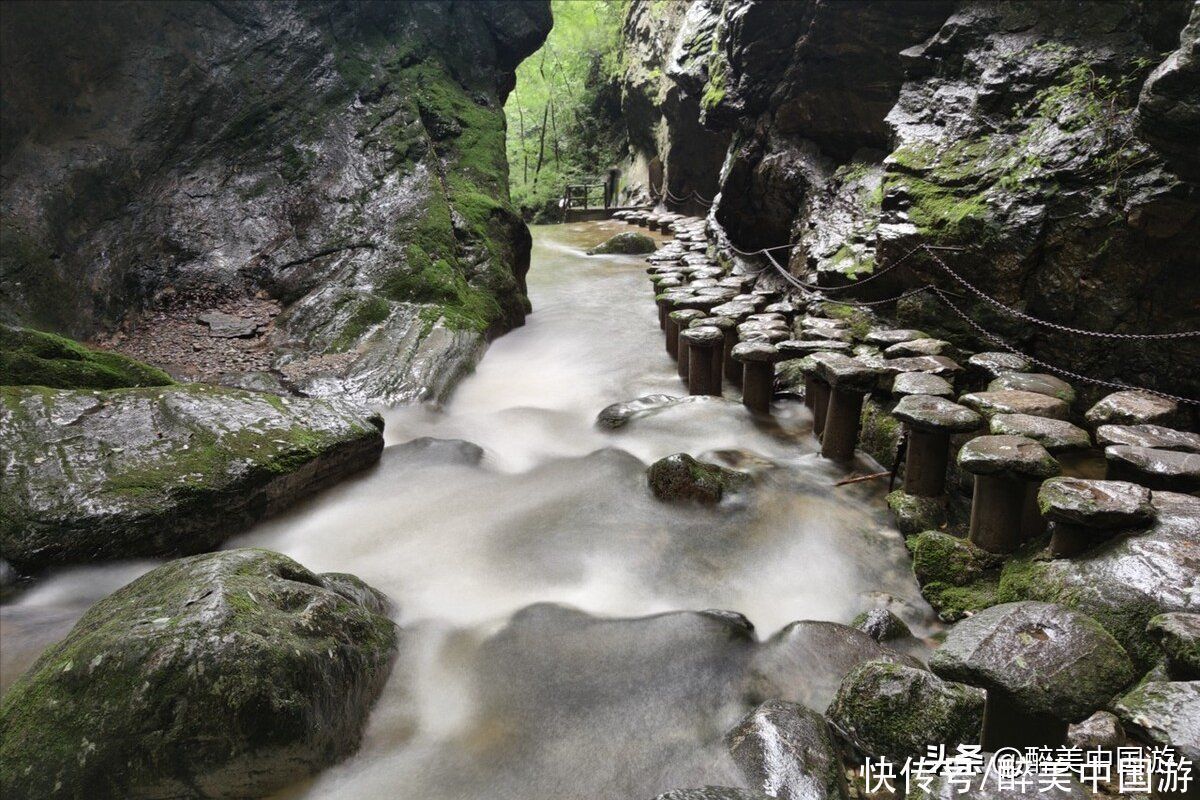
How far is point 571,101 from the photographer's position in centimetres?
3747

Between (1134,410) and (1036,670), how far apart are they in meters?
2.89

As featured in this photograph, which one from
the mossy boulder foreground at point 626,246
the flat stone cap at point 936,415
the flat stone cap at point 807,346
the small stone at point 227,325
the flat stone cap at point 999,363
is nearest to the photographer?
the flat stone cap at point 936,415

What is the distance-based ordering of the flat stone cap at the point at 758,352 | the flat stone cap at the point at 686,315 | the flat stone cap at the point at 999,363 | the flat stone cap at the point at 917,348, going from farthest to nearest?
the flat stone cap at the point at 686,315, the flat stone cap at the point at 758,352, the flat stone cap at the point at 917,348, the flat stone cap at the point at 999,363

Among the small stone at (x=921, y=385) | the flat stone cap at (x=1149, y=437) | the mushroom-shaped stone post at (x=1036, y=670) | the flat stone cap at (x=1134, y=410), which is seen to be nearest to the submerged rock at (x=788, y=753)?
the mushroom-shaped stone post at (x=1036, y=670)

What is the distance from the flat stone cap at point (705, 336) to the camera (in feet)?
23.8

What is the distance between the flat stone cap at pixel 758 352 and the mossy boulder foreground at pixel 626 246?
13796mm

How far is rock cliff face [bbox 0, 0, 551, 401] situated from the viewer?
7.58 meters

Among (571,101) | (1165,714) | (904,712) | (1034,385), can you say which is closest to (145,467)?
(904,712)

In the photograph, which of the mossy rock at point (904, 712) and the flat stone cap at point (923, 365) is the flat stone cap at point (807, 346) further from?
the mossy rock at point (904, 712)

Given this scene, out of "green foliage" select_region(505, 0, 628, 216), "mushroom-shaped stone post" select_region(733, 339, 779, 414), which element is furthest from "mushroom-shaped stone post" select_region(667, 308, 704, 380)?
"green foliage" select_region(505, 0, 628, 216)

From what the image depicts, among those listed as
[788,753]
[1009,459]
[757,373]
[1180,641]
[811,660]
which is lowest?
[811,660]

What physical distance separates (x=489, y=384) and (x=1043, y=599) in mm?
6411

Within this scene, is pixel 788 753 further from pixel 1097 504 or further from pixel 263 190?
pixel 263 190

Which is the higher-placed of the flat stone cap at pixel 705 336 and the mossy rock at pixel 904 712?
the flat stone cap at pixel 705 336
